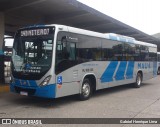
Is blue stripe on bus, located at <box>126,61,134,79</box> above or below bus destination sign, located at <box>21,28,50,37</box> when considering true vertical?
below

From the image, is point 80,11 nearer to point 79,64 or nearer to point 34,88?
point 79,64

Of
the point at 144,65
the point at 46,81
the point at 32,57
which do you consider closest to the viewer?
the point at 46,81

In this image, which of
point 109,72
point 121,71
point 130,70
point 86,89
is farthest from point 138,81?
point 86,89

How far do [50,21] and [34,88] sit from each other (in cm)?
942

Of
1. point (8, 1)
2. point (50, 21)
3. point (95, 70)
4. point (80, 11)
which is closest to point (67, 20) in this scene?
point (50, 21)

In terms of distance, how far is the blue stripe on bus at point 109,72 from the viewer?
1196 centimetres

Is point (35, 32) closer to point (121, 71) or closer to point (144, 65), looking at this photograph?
point (121, 71)

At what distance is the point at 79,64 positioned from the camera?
400 inches

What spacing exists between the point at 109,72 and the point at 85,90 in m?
2.22

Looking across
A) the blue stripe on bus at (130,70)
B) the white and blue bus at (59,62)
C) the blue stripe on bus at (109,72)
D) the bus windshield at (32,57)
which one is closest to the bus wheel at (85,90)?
the white and blue bus at (59,62)

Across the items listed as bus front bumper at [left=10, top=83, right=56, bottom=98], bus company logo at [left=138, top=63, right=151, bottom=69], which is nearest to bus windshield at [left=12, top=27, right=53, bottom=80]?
bus front bumper at [left=10, top=83, right=56, bottom=98]

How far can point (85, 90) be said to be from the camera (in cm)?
1068

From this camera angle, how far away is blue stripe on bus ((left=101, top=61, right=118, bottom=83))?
12.0 meters

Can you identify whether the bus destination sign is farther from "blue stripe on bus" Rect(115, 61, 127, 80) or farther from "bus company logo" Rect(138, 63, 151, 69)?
"bus company logo" Rect(138, 63, 151, 69)
